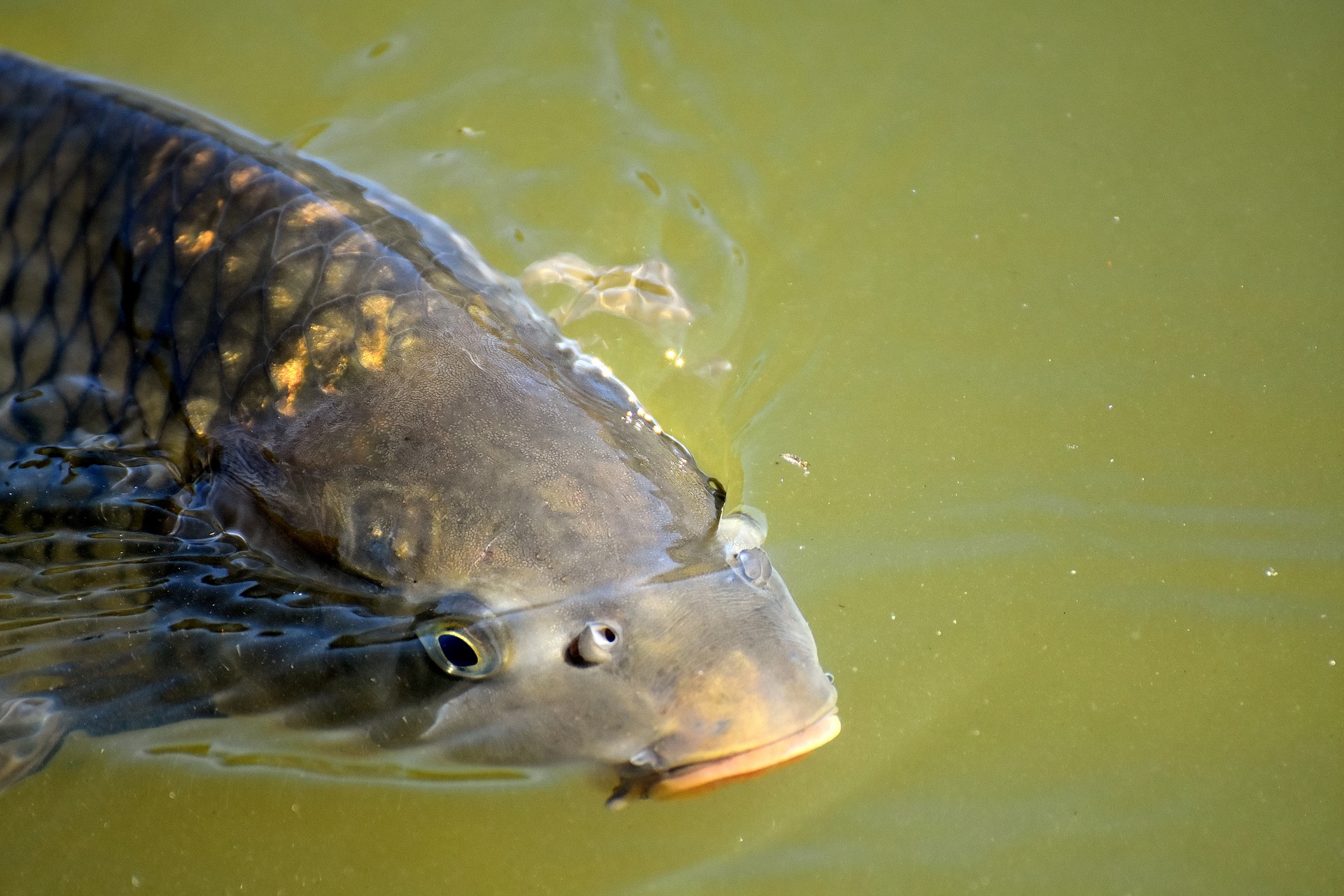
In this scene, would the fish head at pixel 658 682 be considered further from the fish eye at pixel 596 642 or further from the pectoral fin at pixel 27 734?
the pectoral fin at pixel 27 734

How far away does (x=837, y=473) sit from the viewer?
2951mm

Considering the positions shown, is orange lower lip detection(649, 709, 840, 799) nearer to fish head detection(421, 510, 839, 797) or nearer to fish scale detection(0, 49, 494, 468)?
fish head detection(421, 510, 839, 797)

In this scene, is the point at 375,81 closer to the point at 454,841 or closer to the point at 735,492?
the point at 735,492

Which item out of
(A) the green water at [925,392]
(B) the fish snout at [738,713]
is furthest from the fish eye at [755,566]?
(A) the green water at [925,392]

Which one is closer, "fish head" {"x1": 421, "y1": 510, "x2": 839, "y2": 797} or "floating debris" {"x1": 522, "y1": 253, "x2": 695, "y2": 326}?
"fish head" {"x1": 421, "y1": 510, "x2": 839, "y2": 797}

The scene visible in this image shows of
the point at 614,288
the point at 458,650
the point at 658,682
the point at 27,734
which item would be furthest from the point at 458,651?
the point at 614,288

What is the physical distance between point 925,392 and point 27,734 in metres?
2.48

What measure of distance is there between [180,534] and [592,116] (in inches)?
83.4

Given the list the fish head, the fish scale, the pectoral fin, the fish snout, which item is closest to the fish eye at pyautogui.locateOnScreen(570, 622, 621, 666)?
the fish head

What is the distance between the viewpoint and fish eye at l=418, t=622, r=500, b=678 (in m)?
2.18

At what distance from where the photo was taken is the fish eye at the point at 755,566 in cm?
Answer: 225

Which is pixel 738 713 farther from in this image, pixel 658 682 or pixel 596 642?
pixel 596 642

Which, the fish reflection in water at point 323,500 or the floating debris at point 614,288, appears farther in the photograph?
the floating debris at point 614,288

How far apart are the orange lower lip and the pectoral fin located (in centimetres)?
152
